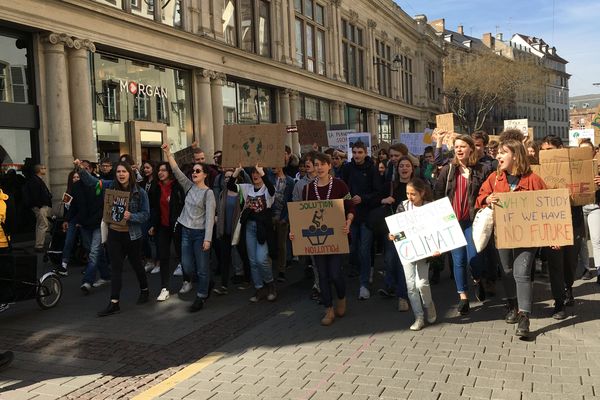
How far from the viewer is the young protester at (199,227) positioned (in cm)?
664

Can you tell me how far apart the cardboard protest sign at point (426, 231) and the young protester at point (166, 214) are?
318 cm

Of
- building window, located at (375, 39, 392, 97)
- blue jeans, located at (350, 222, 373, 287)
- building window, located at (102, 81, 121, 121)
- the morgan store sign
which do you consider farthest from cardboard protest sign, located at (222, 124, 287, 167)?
building window, located at (375, 39, 392, 97)

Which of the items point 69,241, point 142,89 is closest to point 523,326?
point 69,241

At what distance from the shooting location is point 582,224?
635 centimetres

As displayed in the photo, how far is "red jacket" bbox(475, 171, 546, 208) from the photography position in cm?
527

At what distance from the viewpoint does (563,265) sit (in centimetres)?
595

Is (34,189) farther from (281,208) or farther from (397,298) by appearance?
(397,298)

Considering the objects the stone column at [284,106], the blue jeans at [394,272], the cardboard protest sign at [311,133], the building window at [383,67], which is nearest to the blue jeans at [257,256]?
the blue jeans at [394,272]

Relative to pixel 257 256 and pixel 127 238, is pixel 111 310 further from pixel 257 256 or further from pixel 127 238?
pixel 257 256

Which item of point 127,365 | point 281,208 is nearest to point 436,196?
point 281,208

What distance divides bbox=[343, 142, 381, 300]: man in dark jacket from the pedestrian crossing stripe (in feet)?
8.22

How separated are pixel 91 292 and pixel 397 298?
14.3ft

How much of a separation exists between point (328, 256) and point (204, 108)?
13.8 metres

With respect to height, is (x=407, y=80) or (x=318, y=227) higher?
(x=407, y=80)
